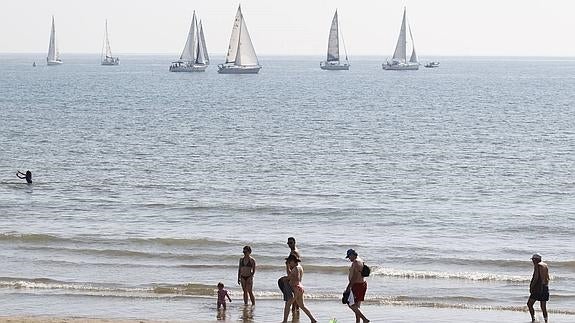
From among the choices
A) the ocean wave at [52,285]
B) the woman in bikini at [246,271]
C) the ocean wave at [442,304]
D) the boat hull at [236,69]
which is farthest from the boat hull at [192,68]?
the woman in bikini at [246,271]

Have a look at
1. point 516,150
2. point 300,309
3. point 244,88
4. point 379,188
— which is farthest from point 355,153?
point 244,88

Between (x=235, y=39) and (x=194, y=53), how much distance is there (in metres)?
25.4

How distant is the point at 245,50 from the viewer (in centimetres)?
17388

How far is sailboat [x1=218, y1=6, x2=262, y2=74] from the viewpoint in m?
160

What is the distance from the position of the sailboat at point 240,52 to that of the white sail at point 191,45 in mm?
6227

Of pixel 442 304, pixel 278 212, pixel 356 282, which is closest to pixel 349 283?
pixel 356 282

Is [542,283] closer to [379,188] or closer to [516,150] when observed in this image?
[379,188]

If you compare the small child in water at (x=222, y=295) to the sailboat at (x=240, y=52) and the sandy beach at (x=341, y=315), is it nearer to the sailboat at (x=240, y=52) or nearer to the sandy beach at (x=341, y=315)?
the sandy beach at (x=341, y=315)

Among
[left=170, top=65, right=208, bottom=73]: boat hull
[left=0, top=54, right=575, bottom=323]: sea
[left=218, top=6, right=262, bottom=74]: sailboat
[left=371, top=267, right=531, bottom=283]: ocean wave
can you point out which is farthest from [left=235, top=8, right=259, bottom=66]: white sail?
[left=371, top=267, right=531, bottom=283]: ocean wave

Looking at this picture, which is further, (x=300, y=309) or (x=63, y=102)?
(x=63, y=102)

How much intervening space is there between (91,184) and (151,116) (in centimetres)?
4505

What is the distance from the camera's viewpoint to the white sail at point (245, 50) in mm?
162825

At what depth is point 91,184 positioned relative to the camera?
4712 centimetres

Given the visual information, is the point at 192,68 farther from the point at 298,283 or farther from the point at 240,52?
the point at 298,283
